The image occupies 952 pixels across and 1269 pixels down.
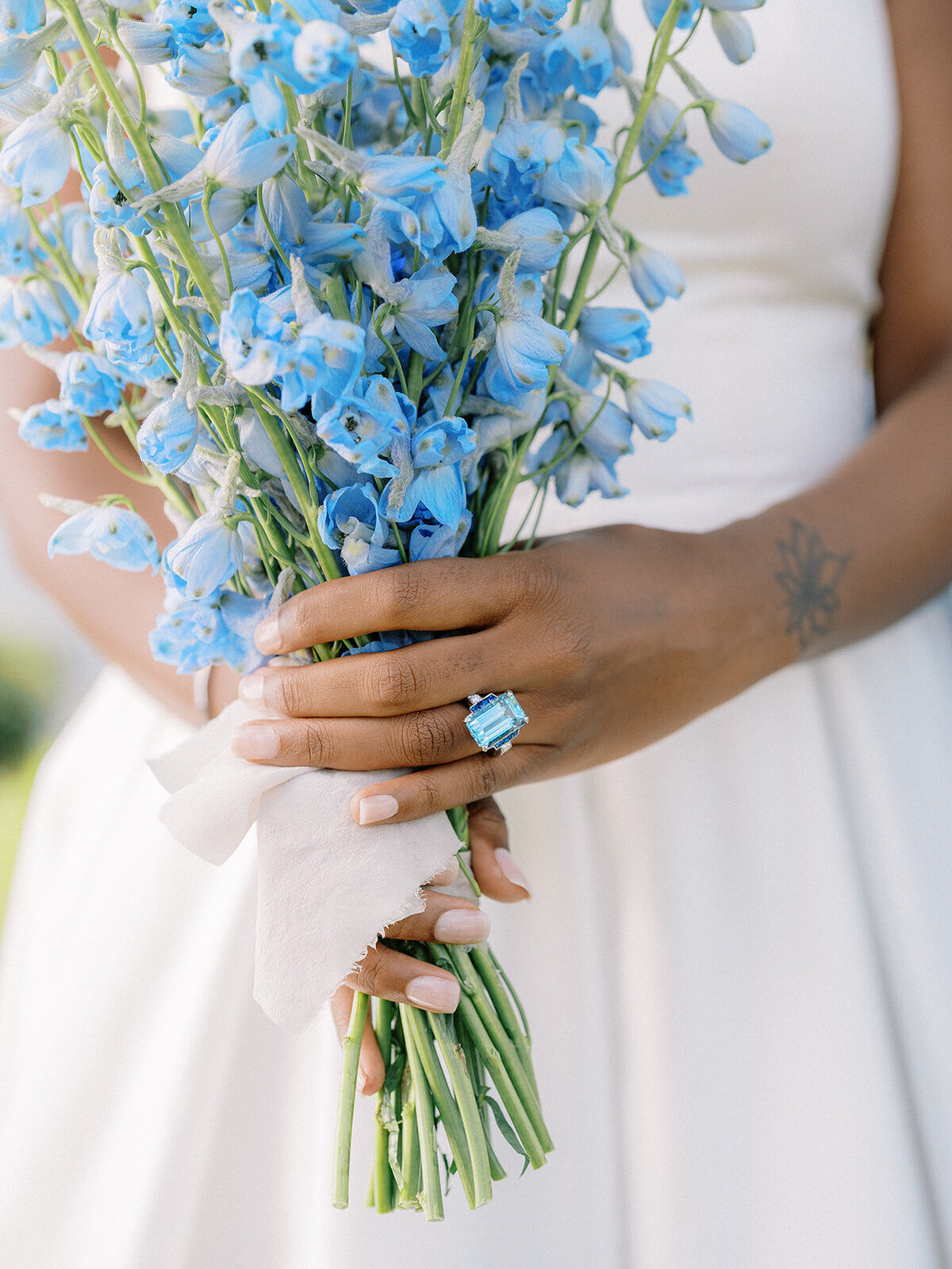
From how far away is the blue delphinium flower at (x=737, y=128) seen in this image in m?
0.42

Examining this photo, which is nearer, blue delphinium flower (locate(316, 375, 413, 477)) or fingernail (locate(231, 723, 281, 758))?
blue delphinium flower (locate(316, 375, 413, 477))

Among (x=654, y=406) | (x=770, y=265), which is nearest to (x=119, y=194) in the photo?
(x=654, y=406)

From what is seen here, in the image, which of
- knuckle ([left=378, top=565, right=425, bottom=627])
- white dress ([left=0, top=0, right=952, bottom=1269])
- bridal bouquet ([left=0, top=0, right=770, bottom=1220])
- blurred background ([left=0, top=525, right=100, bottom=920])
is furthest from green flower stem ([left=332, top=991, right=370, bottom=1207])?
blurred background ([left=0, top=525, right=100, bottom=920])

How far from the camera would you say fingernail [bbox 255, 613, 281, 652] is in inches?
16.0

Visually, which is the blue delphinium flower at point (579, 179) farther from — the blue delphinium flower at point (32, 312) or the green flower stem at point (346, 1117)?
the green flower stem at point (346, 1117)

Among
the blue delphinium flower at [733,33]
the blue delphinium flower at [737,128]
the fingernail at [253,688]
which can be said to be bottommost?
the fingernail at [253,688]

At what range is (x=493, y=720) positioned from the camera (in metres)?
0.41

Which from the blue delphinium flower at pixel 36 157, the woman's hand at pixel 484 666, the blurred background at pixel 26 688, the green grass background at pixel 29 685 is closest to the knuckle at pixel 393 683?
the woman's hand at pixel 484 666

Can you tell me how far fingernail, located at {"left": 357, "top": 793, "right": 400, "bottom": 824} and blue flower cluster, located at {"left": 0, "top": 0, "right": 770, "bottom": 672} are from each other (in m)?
0.08

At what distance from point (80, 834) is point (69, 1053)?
0.19 m

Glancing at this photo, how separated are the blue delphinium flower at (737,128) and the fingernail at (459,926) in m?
0.38

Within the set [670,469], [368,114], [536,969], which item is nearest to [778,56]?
[670,469]

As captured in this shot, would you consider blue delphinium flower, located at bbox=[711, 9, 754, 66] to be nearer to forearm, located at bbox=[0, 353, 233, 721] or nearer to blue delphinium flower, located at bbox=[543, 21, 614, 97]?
blue delphinium flower, located at bbox=[543, 21, 614, 97]

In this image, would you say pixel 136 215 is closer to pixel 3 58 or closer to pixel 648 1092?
pixel 3 58
